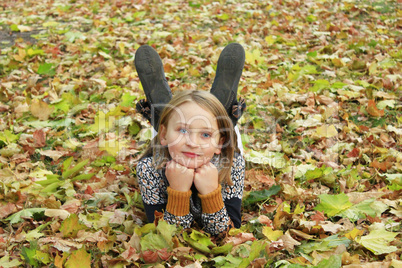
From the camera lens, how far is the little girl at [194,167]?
1.82 metres

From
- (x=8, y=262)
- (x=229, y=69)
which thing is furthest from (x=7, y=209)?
(x=229, y=69)

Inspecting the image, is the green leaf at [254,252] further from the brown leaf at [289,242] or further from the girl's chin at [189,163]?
the girl's chin at [189,163]

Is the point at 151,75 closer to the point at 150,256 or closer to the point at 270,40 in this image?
the point at 150,256

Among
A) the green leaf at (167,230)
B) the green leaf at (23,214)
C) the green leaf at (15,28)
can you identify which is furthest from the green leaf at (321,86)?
the green leaf at (15,28)

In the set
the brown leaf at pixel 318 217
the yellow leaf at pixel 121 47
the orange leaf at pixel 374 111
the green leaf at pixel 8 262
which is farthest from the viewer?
the yellow leaf at pixel 121 47

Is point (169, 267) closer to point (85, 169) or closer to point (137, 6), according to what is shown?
point (85, 169)

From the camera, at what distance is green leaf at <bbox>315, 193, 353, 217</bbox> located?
2078 mm

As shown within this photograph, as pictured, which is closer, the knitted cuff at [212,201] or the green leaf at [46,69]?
the knitted cuff at [212,201]

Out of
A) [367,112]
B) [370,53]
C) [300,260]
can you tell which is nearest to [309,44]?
[370,53]

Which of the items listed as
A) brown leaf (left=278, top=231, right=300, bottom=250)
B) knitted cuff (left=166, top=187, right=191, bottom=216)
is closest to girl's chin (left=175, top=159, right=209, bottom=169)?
knitted cuff (left=166, top=187, right=191, bottom=216)

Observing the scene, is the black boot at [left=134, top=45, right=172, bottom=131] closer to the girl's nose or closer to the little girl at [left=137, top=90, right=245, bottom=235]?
the little girl at [left=137, top=90, right=245, bottom=235]

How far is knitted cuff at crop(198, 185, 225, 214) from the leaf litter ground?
14 centimetres

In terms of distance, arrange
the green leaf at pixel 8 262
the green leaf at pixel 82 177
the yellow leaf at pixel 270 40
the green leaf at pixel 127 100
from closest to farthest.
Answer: the green leaf at pixel 8 262 < the green leaf at pixel 82 177 < the green leaf at pixel 127 100 < the yellow leaf at pixel 270 40

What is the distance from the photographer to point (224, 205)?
2.04 m
